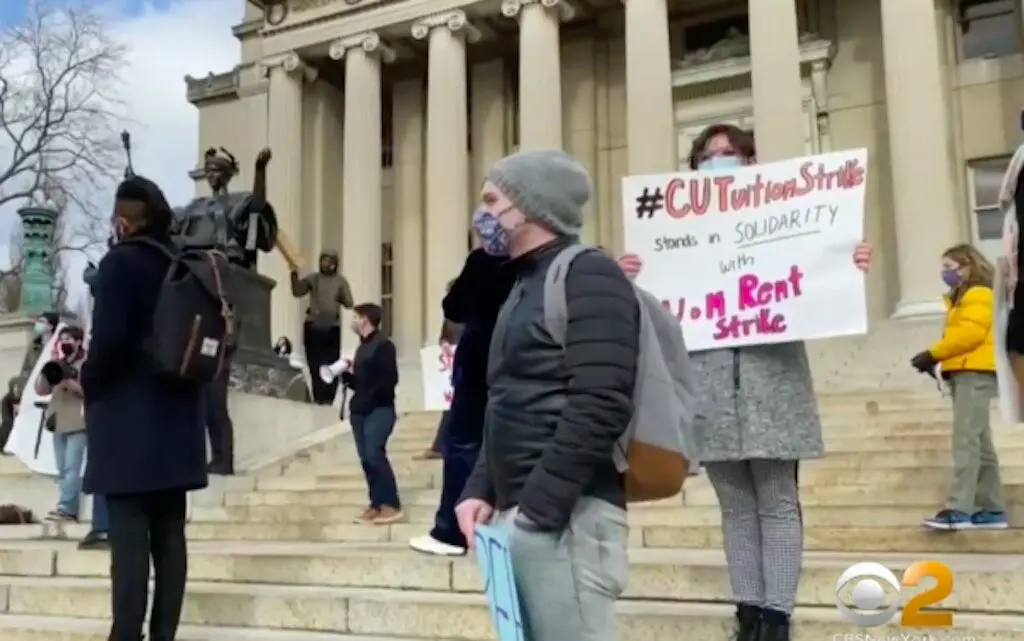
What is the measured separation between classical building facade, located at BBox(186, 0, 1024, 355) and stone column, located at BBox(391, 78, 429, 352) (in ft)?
0.17

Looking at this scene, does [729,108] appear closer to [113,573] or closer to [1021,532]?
[1021,532]

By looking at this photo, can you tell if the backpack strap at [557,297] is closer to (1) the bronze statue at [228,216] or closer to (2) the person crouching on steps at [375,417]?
(2) the person crouching on steps at [375,417]

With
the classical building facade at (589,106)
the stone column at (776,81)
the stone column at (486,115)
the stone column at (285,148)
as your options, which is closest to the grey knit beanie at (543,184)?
the classical building facade at (589,106)

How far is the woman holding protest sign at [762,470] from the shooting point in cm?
373

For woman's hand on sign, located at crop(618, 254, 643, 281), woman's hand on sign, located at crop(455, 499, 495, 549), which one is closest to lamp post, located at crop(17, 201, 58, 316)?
woman's hand on sign, located at crop(618, 254, 643, 281)

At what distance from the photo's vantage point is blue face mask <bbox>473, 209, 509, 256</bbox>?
2.66m

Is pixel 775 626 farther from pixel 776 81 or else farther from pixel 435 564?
pixel 776 81

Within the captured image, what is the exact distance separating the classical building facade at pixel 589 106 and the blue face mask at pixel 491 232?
16078 millimetres

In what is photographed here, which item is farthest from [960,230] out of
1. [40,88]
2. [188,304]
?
[40,88]

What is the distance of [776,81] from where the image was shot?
19.1 meters

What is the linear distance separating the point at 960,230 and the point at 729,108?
527 cm

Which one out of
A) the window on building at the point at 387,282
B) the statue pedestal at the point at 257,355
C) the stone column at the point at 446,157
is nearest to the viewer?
the statue pedestal at the point at 257,355

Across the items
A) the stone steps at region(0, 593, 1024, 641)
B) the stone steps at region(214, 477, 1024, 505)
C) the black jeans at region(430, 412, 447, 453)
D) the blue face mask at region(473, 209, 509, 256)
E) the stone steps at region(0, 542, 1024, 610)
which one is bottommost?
the stone steps at region(0, 593, 1024, 641)

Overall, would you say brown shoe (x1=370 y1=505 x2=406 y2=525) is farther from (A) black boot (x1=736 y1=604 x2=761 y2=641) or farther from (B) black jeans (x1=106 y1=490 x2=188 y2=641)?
(A) black boot (x1=736 y1=604 x2=761 y2=641)
